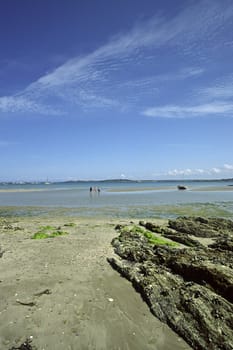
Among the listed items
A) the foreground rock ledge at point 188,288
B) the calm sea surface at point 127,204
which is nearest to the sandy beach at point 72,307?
the foreground rock ledge at point 188,288

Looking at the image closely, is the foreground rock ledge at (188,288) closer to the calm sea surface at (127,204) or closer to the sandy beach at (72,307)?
the sandy beach at (72,307)

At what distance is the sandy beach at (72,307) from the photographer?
5742mm

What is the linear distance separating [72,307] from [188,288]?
3.23 metres

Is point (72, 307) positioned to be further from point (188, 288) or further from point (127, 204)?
point (127, 204)

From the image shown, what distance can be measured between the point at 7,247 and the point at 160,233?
9.19 metres

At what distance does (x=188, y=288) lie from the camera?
7023mm

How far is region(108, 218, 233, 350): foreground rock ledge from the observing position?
5691 mm

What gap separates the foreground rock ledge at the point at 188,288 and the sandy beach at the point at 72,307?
32 cm

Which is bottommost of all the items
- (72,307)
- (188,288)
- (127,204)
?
(127,204)

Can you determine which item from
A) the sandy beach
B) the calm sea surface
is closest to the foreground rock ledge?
the sandy beach

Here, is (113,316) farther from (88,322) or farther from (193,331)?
(193,331)

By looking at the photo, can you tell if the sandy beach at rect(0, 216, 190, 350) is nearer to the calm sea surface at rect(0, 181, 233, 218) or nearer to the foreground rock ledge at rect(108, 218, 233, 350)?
the foreground rock ledge at rect(108, 218, 233, 350)

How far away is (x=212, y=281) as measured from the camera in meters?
7.35

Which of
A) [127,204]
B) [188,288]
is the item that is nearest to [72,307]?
[188,288]
